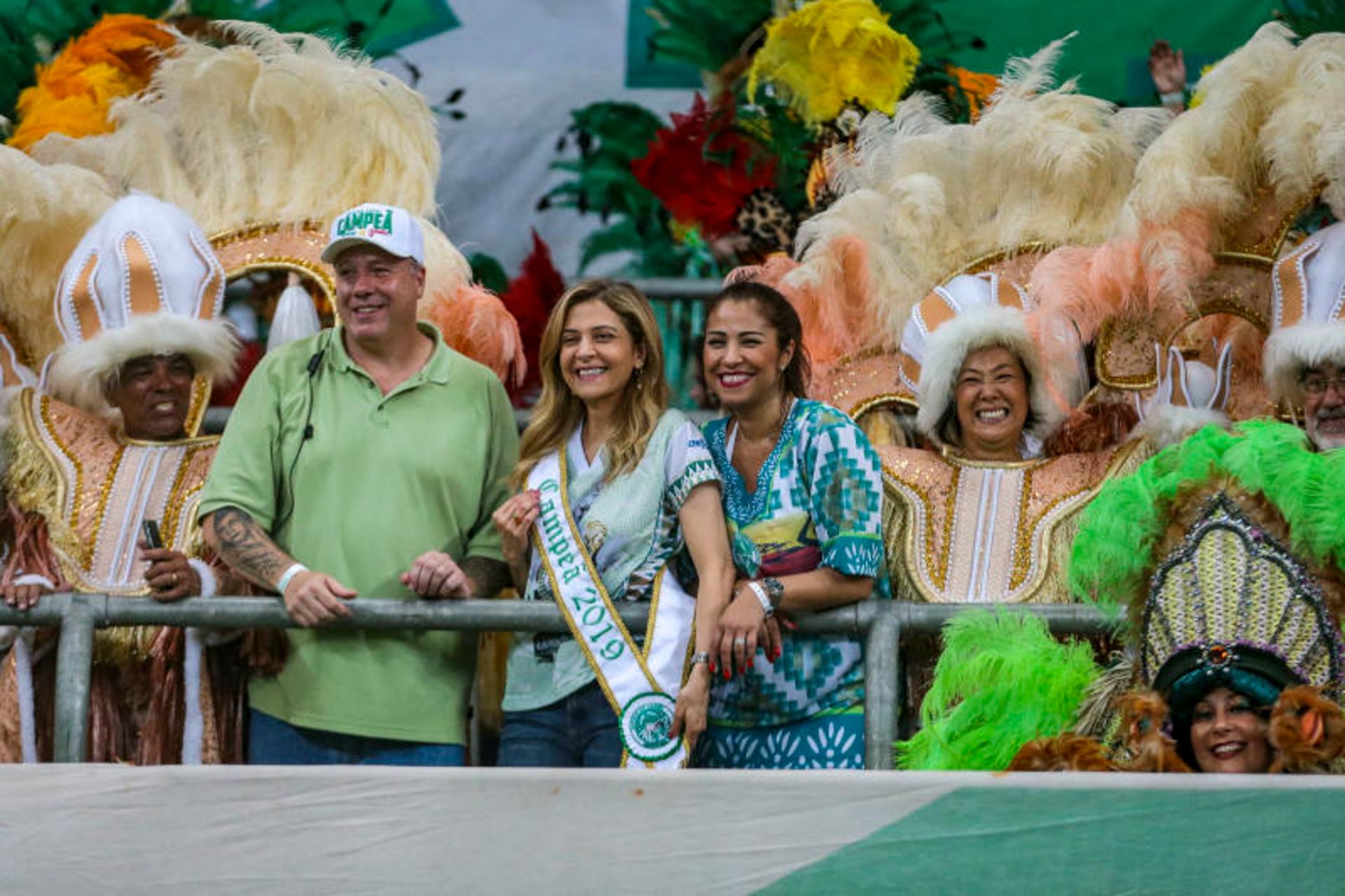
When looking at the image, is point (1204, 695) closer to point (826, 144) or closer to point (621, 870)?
point (621, 870)

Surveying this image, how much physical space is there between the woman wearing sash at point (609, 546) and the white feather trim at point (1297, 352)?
1423mm

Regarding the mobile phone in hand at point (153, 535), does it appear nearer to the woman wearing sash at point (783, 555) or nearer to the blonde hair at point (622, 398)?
the blonde hair at point (622, 398)

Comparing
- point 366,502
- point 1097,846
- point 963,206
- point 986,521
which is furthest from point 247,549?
point 963,206

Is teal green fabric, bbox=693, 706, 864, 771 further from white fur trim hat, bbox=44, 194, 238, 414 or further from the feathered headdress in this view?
white fur trim hat, bbox=44, 194, 238, 414

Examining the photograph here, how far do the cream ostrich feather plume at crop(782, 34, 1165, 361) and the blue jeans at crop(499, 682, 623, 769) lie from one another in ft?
5.50

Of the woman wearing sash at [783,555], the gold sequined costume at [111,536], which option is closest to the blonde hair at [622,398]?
the woman wearing sash at [783,555]

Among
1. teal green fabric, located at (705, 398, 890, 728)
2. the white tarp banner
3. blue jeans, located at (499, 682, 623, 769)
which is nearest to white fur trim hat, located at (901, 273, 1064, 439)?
teal green fabric, located at (705, 398, 890, 728)

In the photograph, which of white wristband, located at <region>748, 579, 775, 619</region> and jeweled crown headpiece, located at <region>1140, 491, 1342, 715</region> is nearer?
jeweled crown headpiece, located at <region>1140, 491, 1342, 715</region>

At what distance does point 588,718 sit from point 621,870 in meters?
1.30

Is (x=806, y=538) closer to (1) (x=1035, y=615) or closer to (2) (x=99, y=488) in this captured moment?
(1) (x=1035, y=615)

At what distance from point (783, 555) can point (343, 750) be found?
0.96 meters

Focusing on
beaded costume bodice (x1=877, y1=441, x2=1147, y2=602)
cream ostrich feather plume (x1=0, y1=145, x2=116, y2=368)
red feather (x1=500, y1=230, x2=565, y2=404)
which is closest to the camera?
beaded costume bodice (x1=877, y1=441, x2=1147, y2=602)

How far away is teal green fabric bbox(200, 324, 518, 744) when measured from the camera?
4902 mm

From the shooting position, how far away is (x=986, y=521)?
548cm
